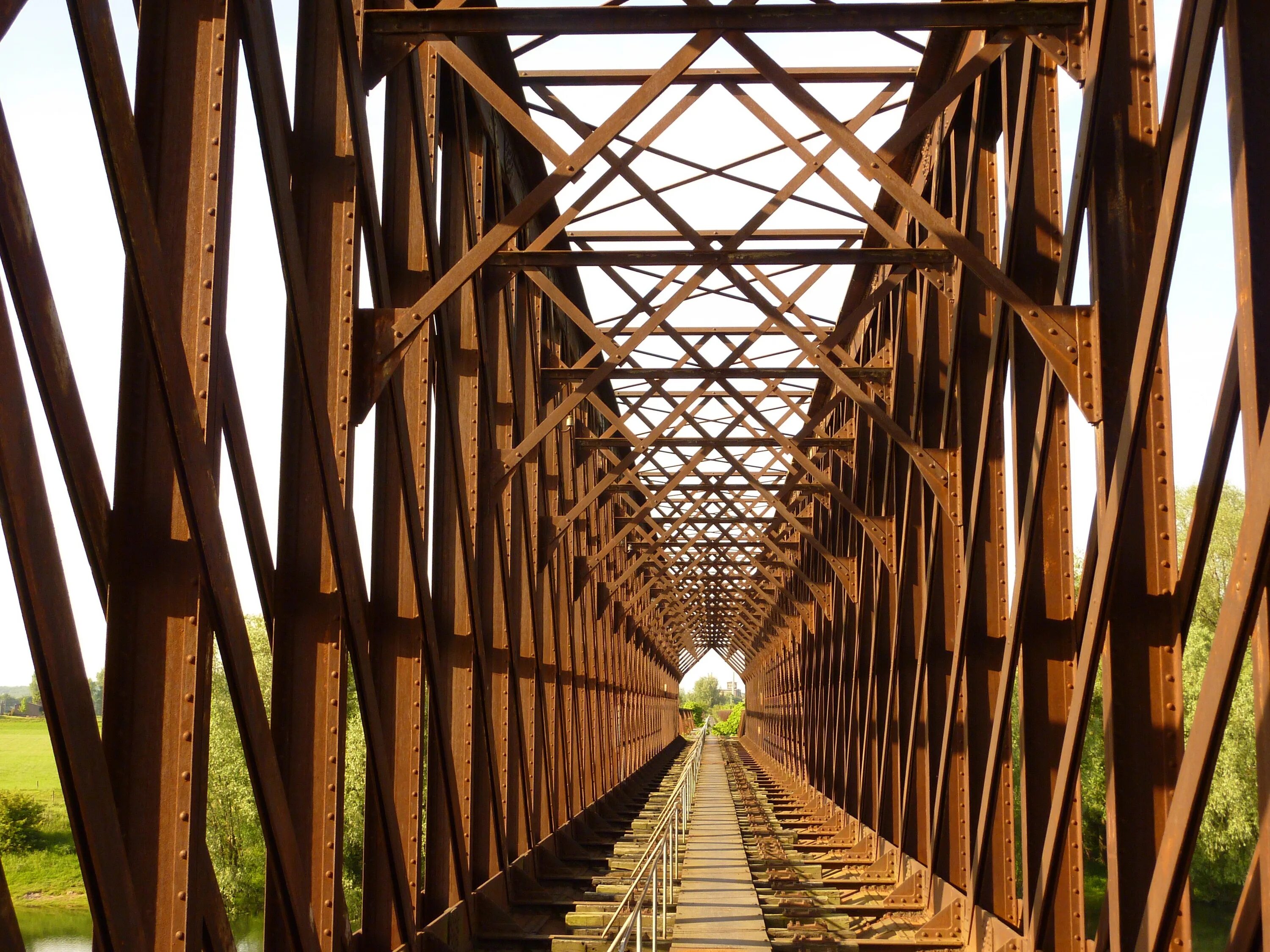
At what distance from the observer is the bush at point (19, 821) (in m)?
36.3

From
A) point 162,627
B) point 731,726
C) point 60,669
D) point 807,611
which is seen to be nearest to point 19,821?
point 807,611

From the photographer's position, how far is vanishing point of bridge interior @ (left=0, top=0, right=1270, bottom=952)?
4828mm

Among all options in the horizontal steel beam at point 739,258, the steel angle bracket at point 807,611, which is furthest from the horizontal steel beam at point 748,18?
the steel angle bracket at point 807,611

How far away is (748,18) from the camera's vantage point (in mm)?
7188

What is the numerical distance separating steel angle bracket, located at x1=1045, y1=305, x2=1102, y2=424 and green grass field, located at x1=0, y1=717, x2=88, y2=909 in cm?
2744

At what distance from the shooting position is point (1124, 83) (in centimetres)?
657

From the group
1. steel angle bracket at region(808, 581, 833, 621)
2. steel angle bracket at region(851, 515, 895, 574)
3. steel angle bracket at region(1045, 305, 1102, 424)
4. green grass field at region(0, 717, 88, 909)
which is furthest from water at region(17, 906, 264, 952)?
steel angle bracket at region(1045, 305, 1102, 424)

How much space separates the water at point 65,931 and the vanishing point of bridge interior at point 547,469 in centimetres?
2117

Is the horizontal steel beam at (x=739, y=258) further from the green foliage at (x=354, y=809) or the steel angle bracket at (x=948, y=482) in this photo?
the green foliage at (x=354, y=809)

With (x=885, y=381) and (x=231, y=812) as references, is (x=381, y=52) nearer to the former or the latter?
(x=885, y=381)

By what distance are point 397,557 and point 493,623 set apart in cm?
416

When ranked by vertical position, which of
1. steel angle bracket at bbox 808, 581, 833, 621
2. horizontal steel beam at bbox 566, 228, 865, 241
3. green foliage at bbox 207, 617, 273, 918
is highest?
horizontal steel beam at bbox 566, 228, 865, 241

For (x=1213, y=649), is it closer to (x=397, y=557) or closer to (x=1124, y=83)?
(x=1124, y=83)

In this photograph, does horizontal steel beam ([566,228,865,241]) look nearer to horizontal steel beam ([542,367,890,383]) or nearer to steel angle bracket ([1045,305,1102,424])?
horizontal steel beam ([542,367,890,383])
